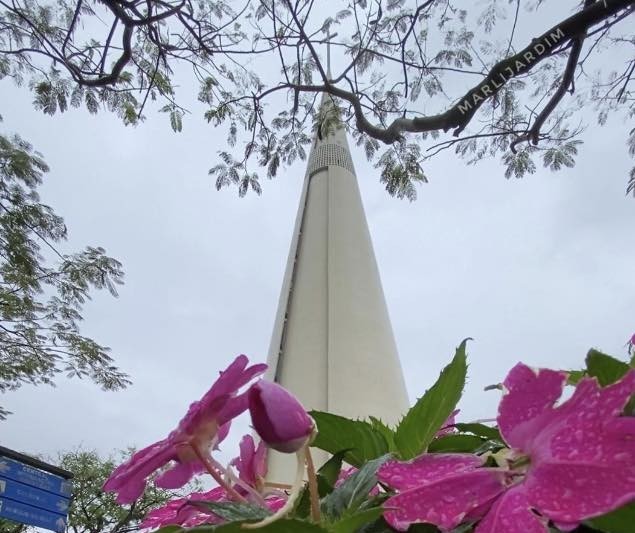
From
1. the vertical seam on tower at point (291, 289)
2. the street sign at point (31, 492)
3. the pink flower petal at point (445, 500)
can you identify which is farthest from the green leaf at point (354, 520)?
the vertical seam on tower at point (291, 289)

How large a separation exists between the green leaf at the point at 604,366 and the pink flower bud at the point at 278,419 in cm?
14

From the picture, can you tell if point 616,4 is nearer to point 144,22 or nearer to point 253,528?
point 144,22

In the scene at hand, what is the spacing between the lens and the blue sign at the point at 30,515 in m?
2.79

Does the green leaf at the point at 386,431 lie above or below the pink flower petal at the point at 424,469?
above

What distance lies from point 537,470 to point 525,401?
26 millimetres

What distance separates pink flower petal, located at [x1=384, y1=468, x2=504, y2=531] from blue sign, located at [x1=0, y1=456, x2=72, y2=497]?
3.22 metres

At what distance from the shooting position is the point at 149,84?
3012 millimetres

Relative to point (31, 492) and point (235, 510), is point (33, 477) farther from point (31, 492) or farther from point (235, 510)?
point (235, 510)

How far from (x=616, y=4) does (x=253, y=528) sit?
213 centimetres

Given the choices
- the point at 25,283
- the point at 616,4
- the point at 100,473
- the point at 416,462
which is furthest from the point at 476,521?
the point at 100,473

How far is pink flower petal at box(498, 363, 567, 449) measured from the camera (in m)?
0.21

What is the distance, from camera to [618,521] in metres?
0.21

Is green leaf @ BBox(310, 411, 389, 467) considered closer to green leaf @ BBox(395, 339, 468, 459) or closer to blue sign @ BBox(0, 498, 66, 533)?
green leaf @ BBox(395, 339, 468, 459)

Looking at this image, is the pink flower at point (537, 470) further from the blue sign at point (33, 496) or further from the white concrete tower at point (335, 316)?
the white concrete tower at point (335, 316)
